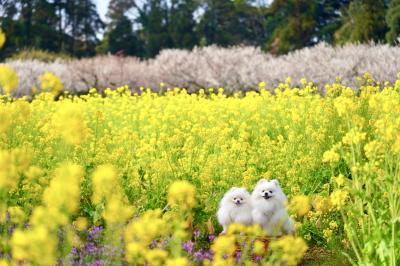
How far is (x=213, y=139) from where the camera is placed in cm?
623

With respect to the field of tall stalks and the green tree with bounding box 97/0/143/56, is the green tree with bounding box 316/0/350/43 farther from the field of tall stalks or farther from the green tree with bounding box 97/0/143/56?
the field of tall stalks

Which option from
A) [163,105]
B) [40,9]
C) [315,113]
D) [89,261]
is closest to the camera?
[89,261]

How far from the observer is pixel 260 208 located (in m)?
4.41

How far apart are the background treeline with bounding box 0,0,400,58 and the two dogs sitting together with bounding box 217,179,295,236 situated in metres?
24.7

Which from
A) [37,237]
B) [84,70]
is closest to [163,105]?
[37,237]

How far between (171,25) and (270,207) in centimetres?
3196

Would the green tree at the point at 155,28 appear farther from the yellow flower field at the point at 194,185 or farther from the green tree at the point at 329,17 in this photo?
the yellow flower field at the point at 194,185

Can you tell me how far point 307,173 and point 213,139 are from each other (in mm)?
924

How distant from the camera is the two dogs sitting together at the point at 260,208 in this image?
439 centimetres

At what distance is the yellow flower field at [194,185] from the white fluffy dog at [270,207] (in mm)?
92

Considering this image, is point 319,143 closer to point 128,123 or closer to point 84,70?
point 128,123

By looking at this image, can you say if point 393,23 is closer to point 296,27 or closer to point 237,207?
point 296,27

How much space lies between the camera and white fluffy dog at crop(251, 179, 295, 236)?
4.39 meters

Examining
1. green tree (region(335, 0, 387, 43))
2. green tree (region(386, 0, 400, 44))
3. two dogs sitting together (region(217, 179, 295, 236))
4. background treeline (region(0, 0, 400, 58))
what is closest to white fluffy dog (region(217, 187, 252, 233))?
two dogs sitting together (region(217, 179, 295, 236))
